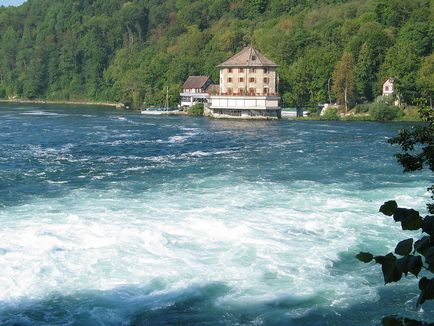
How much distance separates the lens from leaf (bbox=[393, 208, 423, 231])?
389 cm

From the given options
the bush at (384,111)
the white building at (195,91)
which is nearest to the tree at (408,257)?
the bush at (384,111)

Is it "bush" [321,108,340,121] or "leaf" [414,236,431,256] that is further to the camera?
"bush" [321,108,340,121]

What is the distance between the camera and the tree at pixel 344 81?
75.0 meters

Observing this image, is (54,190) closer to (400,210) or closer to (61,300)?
(61,300)

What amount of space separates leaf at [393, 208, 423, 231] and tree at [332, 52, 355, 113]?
7272 cm

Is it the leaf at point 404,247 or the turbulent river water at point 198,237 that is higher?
the leaf at point 404,247

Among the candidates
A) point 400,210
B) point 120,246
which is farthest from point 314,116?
point 400,210

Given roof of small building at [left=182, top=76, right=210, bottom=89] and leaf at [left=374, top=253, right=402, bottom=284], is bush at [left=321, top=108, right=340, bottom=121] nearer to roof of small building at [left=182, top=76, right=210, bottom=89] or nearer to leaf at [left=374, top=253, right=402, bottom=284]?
roof of small building at [left=182, top=76, right=210, bottom=89]

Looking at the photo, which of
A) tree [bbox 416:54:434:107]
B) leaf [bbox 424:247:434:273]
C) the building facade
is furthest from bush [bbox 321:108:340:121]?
leaf [bbox 424:247:434:273]

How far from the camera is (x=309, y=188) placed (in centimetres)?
2595

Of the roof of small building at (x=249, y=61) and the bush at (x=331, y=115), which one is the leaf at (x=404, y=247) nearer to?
the bush at (x=331, y=115)

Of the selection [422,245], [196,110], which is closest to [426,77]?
[196,110]

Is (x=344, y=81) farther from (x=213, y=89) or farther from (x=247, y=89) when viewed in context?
(x=213, y=89)

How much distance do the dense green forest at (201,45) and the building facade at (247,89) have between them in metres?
6.72
